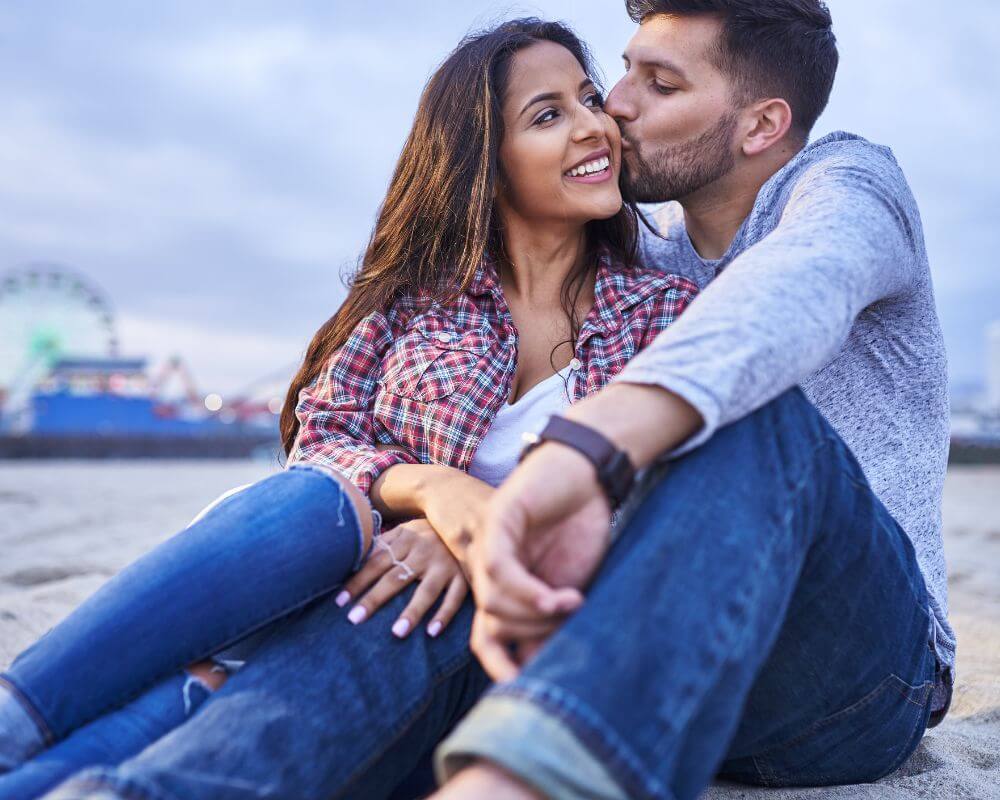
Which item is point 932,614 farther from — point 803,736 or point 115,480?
point 115,480

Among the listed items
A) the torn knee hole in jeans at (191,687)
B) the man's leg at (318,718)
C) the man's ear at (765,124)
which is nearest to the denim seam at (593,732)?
the man's leg at (318,718)

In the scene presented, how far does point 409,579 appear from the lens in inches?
51.8

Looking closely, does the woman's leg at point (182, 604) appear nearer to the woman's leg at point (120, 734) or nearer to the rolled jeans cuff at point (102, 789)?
the woman's leg at point (120, 734)

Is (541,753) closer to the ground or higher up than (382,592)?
higher up

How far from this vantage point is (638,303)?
1.94 m

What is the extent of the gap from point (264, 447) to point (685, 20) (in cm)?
1735

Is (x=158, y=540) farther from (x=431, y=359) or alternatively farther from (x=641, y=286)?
(x=641, y=286)

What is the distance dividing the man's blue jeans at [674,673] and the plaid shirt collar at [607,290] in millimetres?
805

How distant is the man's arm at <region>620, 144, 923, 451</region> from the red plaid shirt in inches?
22.7

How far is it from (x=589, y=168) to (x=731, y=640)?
1477 mm

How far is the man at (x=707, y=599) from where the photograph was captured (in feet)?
2.63

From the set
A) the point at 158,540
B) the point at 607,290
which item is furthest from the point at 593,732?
→ the point at 158,540

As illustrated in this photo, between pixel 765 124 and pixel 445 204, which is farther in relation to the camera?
pixel 765 124

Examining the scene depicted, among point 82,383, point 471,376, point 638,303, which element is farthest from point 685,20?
point 82,383
